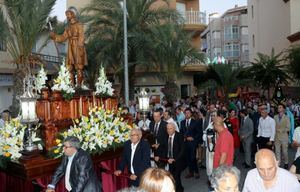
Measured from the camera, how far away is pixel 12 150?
7008mm

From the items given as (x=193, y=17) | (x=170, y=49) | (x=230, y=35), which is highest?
(x=230, y=35)

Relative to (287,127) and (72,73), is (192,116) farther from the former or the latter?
(72,73)

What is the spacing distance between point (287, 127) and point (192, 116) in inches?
101

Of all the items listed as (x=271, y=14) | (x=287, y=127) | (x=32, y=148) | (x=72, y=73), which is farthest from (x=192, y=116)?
(x=271, y=14)

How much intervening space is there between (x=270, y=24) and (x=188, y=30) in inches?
449

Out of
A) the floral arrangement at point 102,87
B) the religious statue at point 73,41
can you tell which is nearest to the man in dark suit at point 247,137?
the floral arrangement at point 102,87

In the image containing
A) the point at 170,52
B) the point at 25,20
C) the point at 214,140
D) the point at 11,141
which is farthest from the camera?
the point at 170,52

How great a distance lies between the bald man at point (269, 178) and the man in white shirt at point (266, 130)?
5.84 meters

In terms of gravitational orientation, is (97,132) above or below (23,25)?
below

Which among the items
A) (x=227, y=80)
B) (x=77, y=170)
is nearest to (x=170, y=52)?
(x=227, y=80)

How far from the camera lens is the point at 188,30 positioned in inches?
1217

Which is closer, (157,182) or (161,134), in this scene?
(157,182)

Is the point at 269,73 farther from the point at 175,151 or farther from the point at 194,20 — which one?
the point at 175,151

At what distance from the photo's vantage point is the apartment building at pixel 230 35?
2687 inches
